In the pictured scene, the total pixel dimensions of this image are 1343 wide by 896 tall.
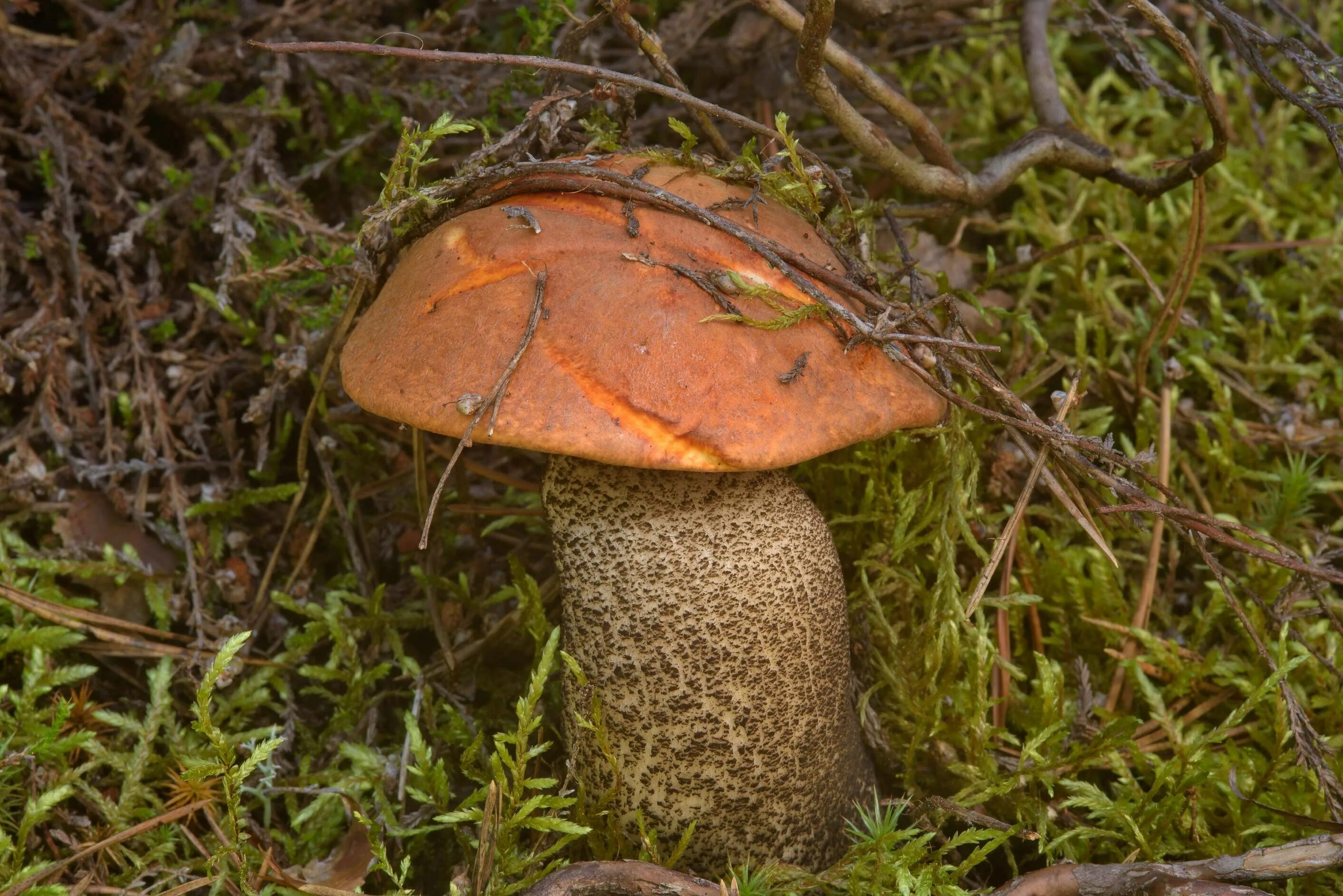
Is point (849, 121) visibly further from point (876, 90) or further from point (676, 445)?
point (676, 445)

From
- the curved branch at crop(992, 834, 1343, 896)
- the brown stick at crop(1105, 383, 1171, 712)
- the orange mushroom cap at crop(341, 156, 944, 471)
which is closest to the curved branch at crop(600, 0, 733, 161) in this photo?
the orange mushroom cap at crop(341, 156, 944, 471)

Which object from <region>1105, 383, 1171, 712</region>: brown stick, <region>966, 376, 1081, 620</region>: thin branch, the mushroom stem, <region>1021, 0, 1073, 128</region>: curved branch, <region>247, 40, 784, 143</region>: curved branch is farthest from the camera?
<region>1021, 0, 1073, 128</region>: curved branch

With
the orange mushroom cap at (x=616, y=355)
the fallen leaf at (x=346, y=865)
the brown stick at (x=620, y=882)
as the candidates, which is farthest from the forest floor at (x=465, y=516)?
the orange mushroom cap at (x=616, y=355)

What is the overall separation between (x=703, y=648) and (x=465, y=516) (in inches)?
35.2

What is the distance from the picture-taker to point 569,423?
1227 mm

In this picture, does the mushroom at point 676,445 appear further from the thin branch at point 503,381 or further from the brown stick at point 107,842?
the brown stick at point 107,842

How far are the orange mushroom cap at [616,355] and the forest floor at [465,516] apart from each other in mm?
282

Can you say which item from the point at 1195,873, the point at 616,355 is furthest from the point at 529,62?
the point at 1195,873

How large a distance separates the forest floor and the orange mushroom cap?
28 centimetres

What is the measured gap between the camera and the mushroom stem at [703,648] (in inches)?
59.1

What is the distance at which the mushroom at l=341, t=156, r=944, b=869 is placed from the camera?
1263 millimetres

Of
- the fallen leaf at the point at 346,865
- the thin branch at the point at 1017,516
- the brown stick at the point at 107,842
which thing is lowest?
the fallen leaf at the point at 346,865

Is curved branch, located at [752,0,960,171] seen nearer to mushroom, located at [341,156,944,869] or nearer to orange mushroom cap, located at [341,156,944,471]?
mushroom, located at [341,156,944,869]

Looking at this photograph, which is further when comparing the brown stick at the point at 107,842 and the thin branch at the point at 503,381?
the brown stick at the point at 107,842
